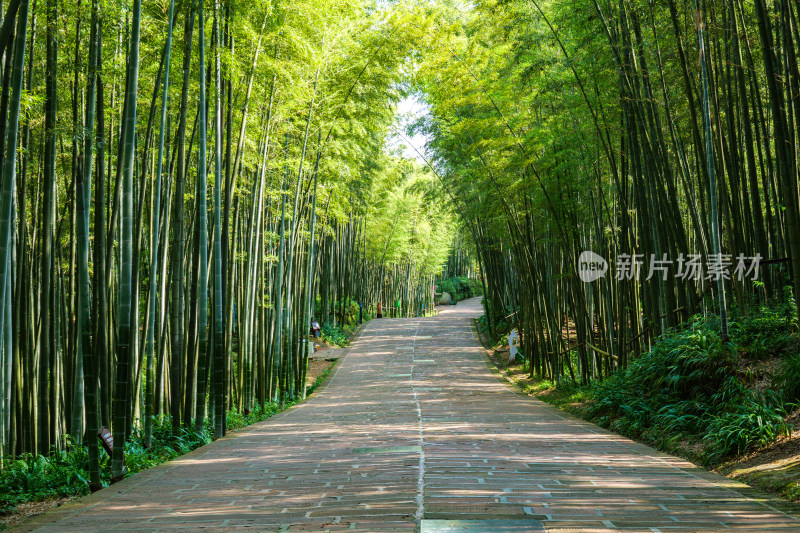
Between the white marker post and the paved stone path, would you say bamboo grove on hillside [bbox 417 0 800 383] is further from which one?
the paved stone path

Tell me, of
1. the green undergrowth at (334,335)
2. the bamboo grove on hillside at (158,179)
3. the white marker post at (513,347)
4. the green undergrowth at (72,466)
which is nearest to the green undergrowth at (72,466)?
the green undergrowth at (72,466)

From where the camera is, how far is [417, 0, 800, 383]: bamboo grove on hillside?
5719 mm

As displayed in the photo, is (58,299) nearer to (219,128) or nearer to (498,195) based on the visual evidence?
(219,128)

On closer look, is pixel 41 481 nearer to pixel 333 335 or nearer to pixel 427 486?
pixel 427 486

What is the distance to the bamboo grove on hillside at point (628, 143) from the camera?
5719 mm

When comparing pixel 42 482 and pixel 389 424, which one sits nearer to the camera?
pixel 42 482

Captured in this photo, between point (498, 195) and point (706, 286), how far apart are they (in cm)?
403

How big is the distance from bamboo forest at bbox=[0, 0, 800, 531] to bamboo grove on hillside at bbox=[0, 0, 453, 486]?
35mm

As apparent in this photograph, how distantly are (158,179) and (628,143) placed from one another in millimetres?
4895

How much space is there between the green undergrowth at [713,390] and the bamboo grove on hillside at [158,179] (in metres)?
3.94

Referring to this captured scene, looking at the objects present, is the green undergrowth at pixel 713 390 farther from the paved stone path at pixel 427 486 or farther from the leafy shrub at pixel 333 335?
the leafy shrub at pixel 333 335

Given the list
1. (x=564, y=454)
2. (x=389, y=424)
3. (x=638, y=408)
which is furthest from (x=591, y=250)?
(x=564, y=454)

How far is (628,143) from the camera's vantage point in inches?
275

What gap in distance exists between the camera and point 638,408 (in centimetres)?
585
